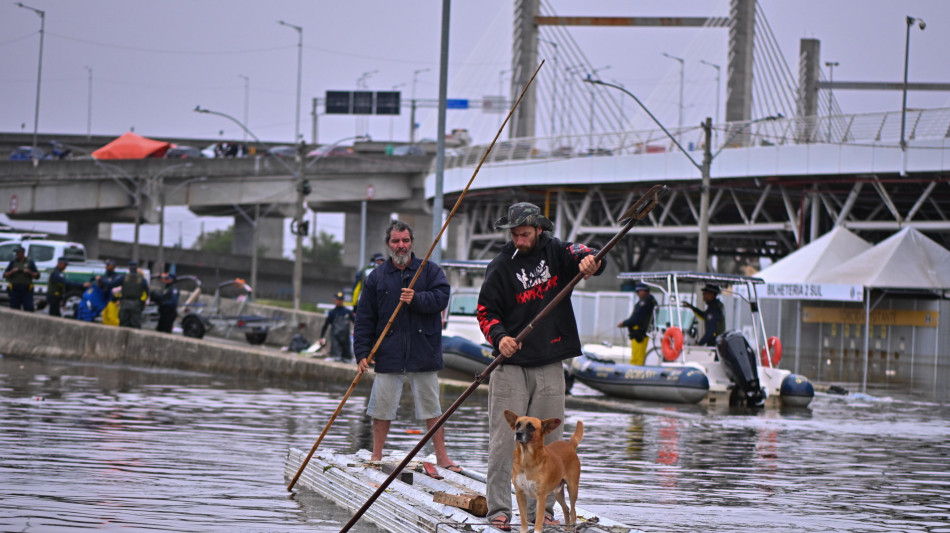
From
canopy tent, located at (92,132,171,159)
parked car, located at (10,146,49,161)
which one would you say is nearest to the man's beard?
canopy tent, located at (92,132,171,159)

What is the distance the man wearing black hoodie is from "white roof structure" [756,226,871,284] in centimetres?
3166

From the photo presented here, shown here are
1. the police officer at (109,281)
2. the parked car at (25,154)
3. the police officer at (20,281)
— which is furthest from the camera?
the parked car at (25,154)

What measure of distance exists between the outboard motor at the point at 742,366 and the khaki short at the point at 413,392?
11274mm

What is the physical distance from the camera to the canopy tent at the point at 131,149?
6178 centimetres

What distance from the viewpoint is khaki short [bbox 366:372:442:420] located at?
8836 mm

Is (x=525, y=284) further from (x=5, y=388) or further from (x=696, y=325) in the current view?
(x=696, y=325)

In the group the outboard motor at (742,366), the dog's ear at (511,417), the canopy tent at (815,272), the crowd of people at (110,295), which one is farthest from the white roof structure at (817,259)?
the dog's ear at (511,417)

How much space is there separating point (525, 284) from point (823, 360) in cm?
3634

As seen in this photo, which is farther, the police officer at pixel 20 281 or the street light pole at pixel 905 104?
the street light pole at pixel 905 104

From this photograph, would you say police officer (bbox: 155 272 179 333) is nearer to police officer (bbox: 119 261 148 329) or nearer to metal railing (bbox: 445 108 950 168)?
police officer (bbox: 119 261 148 329)

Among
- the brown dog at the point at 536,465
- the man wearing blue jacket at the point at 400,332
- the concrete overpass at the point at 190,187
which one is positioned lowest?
the brown dog at the point at 536,465

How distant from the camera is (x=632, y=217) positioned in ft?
20.9

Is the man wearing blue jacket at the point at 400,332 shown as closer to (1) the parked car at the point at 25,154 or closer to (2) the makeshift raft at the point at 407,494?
(2) the makeshift raft at the point at 407,494

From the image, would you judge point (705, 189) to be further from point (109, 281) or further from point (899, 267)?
point (109, 281)
